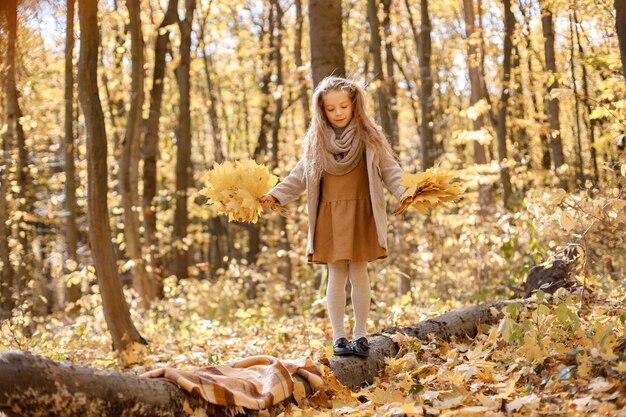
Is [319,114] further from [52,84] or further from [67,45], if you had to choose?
[52,84]

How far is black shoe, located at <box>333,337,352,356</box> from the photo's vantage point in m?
5.07

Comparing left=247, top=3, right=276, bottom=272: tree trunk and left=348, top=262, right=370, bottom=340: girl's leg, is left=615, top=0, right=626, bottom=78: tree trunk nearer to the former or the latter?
left=348, top=262, right=370, bottom=340: girl's leg

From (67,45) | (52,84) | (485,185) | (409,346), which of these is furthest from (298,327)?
(52,84)

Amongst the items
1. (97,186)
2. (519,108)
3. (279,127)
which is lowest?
(97,186)

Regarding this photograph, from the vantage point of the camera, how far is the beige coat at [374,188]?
5.29 m

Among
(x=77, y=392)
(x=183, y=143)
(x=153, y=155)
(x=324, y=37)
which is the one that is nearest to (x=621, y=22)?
(x=324, y=37)

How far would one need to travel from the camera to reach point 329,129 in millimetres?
5543

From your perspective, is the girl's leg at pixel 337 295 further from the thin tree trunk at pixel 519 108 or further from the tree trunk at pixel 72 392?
the thin tree trunk at pixel 519 108

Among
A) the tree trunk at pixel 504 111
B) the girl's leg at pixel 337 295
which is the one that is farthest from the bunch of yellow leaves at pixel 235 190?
the tree trunk at pixel 504 111

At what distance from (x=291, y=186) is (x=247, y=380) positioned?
6.03 feet

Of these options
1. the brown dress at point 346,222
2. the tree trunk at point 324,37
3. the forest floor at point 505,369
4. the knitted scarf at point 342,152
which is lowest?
the forest floor at point 505,369

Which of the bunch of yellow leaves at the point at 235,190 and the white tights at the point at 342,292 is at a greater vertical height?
the bunch of yellow leaves at the point at 235,190

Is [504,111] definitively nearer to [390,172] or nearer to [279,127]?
[279,127]

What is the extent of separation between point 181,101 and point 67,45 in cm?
614
